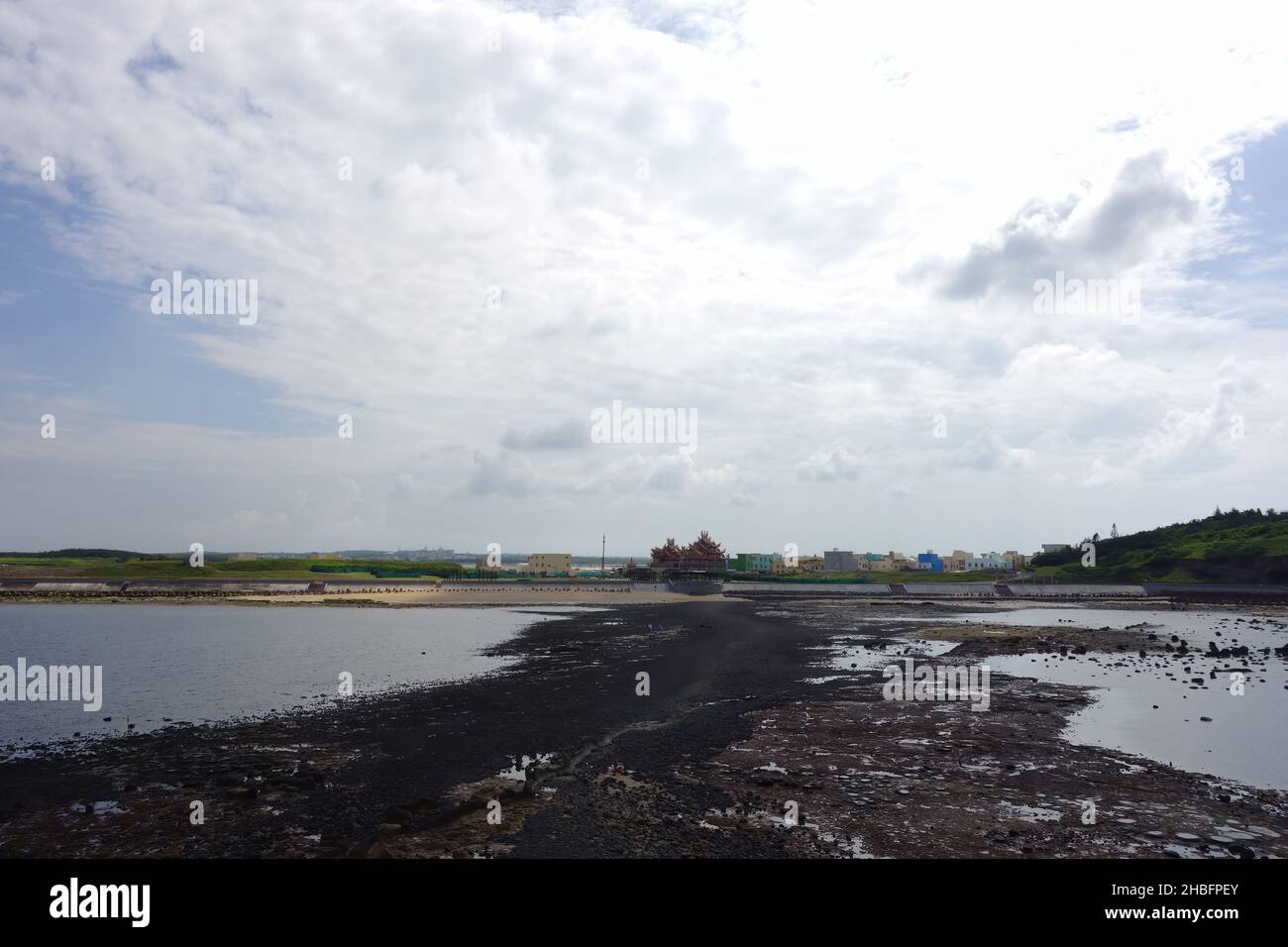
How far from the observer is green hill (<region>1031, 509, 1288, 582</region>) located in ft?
390

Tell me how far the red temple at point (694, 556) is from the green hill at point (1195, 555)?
67990 mm

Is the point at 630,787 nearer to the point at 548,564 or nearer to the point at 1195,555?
the point at 1195,555

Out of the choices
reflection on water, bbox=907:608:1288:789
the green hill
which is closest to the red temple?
the green hill

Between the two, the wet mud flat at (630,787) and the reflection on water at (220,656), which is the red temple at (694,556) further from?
the wet mud flat at (630,787)

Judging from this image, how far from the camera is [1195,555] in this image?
129m

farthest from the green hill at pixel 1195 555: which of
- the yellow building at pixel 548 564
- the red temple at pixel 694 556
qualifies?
the yellow building at pixel 548 564

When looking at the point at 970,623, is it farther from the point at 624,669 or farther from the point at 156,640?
the point at 156,640

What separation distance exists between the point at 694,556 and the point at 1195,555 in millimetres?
95548

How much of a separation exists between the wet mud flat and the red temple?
5392 inches

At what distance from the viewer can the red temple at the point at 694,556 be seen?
166m

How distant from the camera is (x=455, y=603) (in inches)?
3674

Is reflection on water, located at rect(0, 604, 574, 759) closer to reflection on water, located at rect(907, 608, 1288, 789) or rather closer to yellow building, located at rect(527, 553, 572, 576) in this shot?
reflection on water, located at rect(907, 608, 1288, 789)
